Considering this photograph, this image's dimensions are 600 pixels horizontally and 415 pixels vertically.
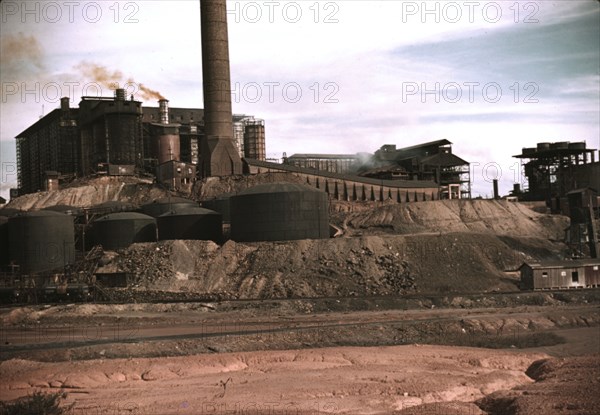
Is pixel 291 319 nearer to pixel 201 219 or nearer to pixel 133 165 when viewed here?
pixel 201 219

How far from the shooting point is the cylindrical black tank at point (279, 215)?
5425cm

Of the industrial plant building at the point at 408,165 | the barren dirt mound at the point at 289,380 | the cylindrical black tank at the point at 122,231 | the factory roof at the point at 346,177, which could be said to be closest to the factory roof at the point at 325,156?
the industrial plant building at the point at 408,165

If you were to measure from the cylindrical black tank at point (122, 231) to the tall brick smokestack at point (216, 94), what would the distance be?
1602 cm

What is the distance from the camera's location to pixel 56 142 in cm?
9425

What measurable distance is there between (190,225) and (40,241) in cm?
1110

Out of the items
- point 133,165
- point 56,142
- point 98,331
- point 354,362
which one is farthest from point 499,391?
point 56,142

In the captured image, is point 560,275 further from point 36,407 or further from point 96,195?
point 96,195

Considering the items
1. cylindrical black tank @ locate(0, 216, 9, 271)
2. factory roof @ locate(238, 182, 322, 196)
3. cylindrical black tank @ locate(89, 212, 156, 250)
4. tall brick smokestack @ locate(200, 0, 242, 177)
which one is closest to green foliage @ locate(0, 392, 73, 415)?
factory roof @ locate(238, 182, 322, 196)

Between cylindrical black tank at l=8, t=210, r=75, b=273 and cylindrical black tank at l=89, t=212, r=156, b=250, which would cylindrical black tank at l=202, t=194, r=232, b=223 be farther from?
cylindrical black tank at l=8, t=210, r=75, b=273

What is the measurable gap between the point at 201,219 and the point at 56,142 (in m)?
44.5

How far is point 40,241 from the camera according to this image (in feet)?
178

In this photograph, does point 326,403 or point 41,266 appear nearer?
point 326,403

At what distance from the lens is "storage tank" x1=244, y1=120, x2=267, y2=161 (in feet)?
304

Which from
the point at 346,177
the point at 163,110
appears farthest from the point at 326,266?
the point at 163,110
